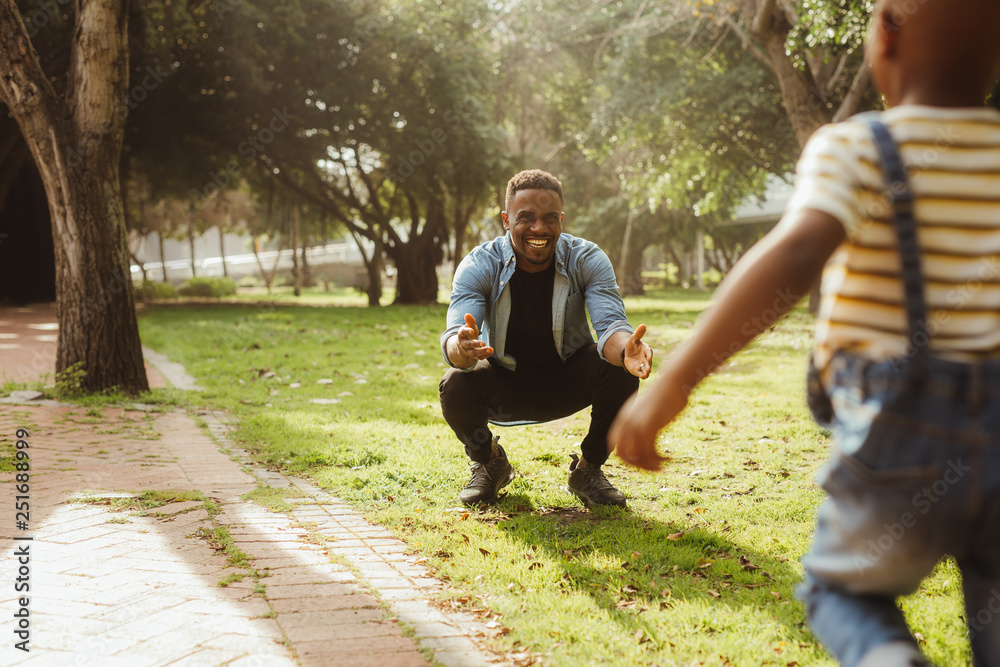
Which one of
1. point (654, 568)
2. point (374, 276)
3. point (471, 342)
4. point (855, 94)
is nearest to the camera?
point (471, 342)

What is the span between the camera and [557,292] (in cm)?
439

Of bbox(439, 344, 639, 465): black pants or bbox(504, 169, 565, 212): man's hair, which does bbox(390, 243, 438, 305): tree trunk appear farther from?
bbox(504, 169, 565, 212): man's hair

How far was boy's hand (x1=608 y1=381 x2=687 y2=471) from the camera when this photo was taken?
1.61m

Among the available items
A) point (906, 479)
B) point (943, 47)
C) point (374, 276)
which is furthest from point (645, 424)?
point (374, 276)

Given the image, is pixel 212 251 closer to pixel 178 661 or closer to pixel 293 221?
pixel 293 221

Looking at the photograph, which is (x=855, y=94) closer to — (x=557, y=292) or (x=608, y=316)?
(x=557, y=292)

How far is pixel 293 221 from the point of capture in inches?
1248

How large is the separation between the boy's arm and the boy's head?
35cm

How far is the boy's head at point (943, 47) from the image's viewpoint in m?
1.50

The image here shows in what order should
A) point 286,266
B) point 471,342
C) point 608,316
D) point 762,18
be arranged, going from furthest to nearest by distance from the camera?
point 286,266 < point 762,18 < point 608,316 < point 471,342

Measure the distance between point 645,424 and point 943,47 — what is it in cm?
89

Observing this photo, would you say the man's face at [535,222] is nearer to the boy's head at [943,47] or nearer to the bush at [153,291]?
the boy's head at [943,47]

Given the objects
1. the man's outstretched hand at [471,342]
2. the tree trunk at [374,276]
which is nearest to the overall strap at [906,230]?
the man's outstretched hand at [471,342]

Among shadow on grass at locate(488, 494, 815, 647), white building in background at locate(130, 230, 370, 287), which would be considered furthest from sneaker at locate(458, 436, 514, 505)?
white building in background at locate(130, 230, 370, 287)
